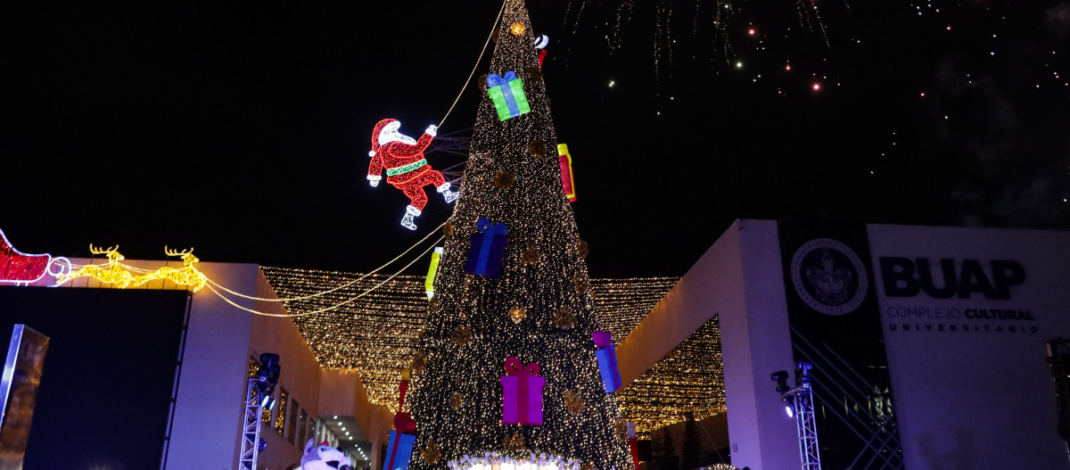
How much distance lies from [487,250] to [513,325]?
73 cm

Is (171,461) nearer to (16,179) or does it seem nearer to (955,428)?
(16,179)

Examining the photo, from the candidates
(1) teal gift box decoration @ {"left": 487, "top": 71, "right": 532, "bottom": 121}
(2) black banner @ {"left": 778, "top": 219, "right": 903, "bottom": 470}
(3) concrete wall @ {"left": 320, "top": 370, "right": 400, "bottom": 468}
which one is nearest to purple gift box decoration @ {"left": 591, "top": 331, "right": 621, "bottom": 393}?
(1) teal gift box decoration @ {"left": 487, "top": 71, "right": 532, "bottom": 121}

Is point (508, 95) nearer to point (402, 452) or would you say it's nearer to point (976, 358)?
point (402, 452)

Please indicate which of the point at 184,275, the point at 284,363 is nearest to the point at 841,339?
the point at 284,363

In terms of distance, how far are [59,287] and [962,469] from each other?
1341 centimetres

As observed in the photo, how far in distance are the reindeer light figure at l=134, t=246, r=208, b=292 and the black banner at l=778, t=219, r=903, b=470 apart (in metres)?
8.87

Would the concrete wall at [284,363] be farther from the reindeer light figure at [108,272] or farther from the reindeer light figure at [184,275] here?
the reindeer light figure at [108,272]

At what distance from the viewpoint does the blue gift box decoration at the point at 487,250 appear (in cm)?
713

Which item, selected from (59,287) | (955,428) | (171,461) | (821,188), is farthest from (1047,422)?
(59,287)

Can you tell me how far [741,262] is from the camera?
11.8 meters

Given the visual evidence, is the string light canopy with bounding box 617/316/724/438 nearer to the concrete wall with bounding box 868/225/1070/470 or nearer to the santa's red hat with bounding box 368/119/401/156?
the concrete wall with bounding box 868/225/1070/470

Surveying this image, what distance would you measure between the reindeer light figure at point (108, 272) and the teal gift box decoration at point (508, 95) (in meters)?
7.16

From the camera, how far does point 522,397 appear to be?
680 centimetres

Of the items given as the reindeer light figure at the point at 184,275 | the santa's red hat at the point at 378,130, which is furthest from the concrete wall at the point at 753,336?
the reindeer light figure at the point at 184,275
